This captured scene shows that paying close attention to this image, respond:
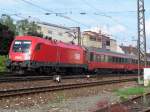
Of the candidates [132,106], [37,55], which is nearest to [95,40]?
[37,55]

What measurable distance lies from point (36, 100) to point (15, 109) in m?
3.26

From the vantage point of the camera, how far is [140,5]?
35031mm

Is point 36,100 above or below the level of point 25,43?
below

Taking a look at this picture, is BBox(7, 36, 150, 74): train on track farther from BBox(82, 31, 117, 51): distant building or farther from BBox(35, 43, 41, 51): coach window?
BBox(82, 31, 117, 51): distant building

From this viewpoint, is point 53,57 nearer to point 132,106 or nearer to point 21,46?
point 21,46

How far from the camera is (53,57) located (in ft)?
127

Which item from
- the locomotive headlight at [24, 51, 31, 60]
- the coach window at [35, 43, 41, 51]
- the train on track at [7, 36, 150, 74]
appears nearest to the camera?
the locomotive headlight at [24, 51, 31, 60]

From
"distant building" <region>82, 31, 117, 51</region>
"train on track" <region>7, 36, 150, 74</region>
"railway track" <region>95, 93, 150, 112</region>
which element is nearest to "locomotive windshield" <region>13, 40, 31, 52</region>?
"train on track" <region>7, 36, 150, 74</region>

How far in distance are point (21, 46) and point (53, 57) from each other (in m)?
3.66

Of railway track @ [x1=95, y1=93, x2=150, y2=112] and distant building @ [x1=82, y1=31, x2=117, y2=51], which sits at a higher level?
distant building @ [x1=82, y1=31, x2=117, y2=51]

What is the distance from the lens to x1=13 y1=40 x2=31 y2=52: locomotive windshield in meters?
35.9

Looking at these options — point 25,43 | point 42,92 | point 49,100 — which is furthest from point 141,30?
point 49,100

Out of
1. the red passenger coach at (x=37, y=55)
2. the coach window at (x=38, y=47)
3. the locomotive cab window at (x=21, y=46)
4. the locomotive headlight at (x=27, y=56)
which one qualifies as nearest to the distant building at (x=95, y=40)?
the red passenger coach at (x=37, y=55)

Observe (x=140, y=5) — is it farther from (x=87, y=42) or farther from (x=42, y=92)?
(x=87, y=42)
